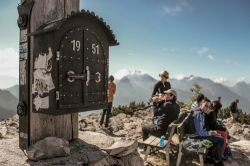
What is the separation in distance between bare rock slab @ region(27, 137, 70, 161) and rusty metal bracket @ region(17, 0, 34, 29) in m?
1.62

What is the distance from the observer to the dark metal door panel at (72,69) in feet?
13.3

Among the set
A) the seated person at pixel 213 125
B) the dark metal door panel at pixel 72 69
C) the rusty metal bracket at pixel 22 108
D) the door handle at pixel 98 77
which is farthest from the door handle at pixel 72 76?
the seated person at pixel 213 125

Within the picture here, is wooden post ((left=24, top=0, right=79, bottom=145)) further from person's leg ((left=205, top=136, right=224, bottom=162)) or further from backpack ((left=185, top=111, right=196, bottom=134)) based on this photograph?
person's leg ((left=205, top=136, right=224, bottom=162))

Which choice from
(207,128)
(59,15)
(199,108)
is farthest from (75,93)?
(207,128)

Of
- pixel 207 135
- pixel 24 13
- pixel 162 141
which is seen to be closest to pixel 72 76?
pixel 24 13

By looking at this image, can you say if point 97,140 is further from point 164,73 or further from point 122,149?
point 164,73

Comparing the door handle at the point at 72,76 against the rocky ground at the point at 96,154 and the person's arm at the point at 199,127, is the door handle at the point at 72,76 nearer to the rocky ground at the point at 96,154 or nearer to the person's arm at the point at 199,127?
the rocky ground at the point at 96,154

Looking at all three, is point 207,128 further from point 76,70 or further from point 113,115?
point 113,115

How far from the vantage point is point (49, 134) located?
452 cm

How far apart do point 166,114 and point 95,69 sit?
3.29 metres

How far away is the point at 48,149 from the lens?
13.6 ft

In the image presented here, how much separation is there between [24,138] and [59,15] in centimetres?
183

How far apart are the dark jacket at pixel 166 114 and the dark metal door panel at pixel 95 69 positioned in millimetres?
2869

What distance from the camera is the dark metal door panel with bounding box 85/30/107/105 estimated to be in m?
4.46
